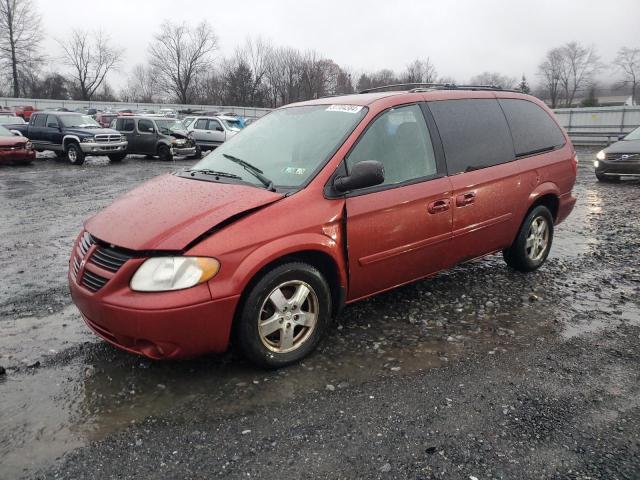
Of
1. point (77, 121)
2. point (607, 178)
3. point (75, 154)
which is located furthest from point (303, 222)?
point (77, 121)

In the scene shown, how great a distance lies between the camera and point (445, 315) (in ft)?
14.0

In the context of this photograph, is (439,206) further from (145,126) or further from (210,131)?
(210,131)

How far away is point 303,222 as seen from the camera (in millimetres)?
3285

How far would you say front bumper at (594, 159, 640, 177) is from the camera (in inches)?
475

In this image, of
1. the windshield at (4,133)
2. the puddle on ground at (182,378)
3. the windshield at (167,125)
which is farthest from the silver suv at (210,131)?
the puddle on ground at (182,378)

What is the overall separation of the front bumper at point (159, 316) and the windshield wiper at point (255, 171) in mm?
875

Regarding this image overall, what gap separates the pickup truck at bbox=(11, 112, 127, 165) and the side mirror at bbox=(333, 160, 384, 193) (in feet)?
54.4

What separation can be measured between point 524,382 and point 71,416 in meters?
2.81

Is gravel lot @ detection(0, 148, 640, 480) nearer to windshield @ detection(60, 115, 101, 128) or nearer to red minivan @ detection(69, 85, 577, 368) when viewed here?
red minivan @ detection(69, 85, 577, 368)

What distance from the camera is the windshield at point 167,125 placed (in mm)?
19987

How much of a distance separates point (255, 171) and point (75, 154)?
16.6 metres

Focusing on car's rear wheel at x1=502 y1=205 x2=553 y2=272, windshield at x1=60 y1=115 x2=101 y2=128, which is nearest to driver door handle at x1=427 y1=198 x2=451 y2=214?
car's rear wheel at x1=502 y1=205 x2=553 y2=272

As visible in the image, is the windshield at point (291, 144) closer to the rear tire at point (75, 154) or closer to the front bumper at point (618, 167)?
the front bumper at point (618, 167)

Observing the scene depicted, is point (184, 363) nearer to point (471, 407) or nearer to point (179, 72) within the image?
point (471, 407)
